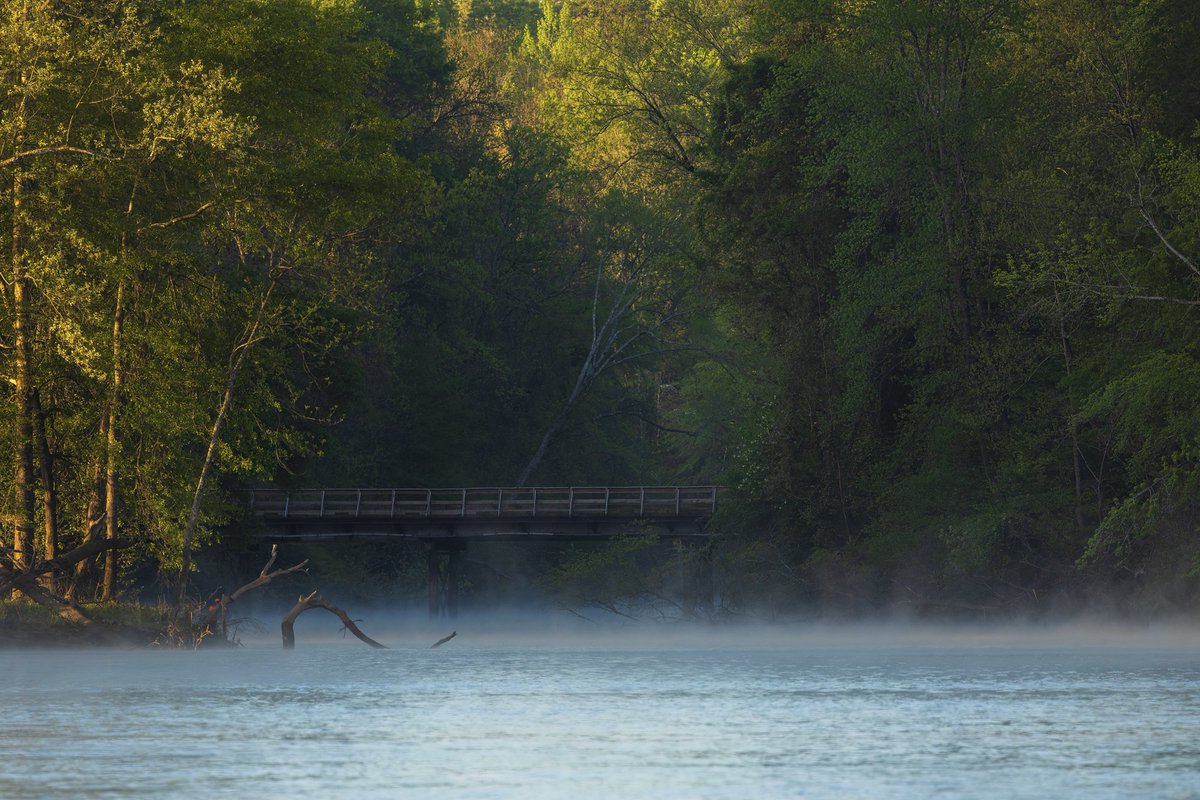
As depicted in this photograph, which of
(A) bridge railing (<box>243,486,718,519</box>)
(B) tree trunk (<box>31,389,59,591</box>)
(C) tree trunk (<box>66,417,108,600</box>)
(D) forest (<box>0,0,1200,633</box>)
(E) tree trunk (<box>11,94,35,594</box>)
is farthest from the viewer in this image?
(A) bridge railing (<box>243,486,718,519</box>)

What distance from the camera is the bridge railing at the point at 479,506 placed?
5675 cm

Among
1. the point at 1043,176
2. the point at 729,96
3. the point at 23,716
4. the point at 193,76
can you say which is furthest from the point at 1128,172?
the point at 23,716

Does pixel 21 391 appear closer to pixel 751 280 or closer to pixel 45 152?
pixel 45 152

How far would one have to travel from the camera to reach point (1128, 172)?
128 ft

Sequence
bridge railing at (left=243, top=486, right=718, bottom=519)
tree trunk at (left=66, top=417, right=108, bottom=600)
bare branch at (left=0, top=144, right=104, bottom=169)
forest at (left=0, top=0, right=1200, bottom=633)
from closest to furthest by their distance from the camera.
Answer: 1. bare branch at (left=0, top=144, right=104, bottom=169)
2. forest at (left=0, top=0, right=1200, bottom=633)
3. tree trunk at (left=66, top=417, right=108, bottom=600)
4. bridge railing at (left=243, top=486, right=718, bottom=519)

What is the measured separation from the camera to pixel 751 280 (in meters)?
48.8

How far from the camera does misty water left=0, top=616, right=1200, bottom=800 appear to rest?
13.6 m

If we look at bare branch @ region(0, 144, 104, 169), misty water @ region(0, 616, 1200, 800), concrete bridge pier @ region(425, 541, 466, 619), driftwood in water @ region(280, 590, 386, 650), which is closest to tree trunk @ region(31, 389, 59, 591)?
misty water @ region(0, 616, 1200, 800)

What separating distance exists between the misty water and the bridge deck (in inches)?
933

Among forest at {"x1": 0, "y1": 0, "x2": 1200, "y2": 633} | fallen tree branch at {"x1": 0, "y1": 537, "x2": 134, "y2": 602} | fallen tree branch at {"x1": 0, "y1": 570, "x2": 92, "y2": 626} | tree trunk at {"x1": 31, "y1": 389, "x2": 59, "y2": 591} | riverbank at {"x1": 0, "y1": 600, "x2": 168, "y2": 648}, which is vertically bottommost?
riverbank at {"x1": 0, "y1": 600, "x2": 168, "y2": 648}

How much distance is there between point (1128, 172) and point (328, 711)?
82.9 feet

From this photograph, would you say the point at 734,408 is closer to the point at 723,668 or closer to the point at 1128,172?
the point at 1128,172

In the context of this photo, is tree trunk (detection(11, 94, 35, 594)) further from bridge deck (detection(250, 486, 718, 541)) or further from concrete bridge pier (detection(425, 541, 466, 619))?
concrete bridge pier (detection(425, 541, 466, 619))

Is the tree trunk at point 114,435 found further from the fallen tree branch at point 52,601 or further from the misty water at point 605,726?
the misty water at point 605,726
